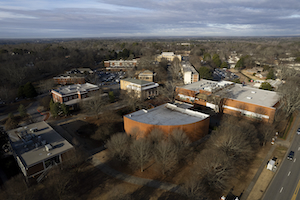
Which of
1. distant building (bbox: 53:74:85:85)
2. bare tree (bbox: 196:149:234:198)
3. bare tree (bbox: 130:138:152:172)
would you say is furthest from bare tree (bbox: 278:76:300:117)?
distant building (bbox: 53:74:85:85)

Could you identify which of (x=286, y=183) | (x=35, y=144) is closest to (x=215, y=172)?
(x=286, y=183)

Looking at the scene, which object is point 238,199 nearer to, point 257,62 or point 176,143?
point 176,143

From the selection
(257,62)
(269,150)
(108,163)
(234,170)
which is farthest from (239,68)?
Answer: (108,163)

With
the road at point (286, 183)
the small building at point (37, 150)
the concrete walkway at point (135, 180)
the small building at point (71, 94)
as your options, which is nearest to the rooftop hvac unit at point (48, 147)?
the small building at point (37, 150)

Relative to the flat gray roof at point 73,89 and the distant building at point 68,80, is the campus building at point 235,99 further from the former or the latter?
the distant building at point 68,80

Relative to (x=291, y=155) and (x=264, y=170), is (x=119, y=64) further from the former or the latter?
(x=264, y=170)

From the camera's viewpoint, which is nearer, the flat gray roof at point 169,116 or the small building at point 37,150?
the small building at point 37,150

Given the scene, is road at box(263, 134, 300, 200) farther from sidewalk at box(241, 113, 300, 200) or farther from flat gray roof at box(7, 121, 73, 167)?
flat gray roof at box(7, 121, 73, 167)
